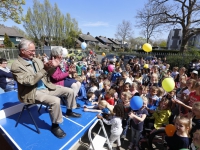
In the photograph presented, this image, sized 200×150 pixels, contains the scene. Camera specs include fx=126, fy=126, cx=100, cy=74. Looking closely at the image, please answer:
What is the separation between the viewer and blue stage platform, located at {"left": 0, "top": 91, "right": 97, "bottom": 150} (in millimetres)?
2172

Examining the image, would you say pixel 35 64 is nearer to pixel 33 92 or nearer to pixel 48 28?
pixel 33 92

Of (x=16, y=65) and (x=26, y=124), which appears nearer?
(x=16, y=65)

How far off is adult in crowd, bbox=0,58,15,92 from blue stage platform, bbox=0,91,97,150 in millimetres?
870

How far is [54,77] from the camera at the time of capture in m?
3.03

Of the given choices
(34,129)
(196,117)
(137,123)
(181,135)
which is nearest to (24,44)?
(34,129)

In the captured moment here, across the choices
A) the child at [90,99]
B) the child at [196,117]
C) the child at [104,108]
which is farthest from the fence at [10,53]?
the child at [196,117]

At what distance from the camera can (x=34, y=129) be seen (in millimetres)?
2492

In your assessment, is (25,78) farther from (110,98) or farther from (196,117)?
(196,117)

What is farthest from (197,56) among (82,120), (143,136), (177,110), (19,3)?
(19,3)

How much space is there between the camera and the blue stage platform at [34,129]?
7.13ft

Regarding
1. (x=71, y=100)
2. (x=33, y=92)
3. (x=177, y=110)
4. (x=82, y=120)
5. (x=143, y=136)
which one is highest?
(x=33, y=92)

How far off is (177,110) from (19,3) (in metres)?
10.7

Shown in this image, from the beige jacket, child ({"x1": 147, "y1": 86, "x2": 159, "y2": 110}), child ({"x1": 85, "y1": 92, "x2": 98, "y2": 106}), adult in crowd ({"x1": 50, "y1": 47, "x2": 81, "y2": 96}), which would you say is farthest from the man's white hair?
child ({"x1": 147, "y1": 86, "x2": 159, "y2": 110})

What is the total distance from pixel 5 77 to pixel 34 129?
96.4 inches
